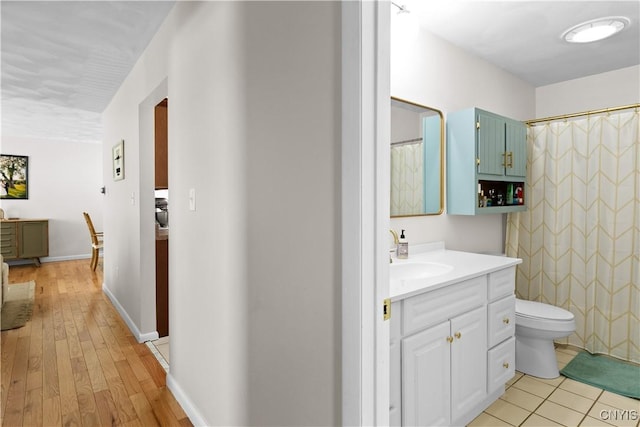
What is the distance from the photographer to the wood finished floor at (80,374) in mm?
1929

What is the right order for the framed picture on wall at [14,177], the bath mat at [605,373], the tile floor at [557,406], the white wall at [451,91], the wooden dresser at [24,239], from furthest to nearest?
1. the framed picture on wall at [14,177]
2. the wooden dresser at [24,239]
3. the white wall at [451,91]
4. the bath mat at [605,373]
5. the tile floor at [557,406]

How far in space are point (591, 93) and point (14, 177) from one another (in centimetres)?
801

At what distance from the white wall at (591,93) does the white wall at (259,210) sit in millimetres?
3263

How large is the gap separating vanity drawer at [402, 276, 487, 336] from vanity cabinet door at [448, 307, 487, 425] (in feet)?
0.18

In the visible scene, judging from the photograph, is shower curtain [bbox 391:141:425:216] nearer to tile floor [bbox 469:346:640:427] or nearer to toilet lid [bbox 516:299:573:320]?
toilet lid [bbox 516:299:573:320]

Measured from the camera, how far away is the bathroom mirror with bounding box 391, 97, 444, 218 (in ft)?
7.82

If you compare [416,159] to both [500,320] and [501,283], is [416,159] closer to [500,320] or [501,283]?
[501,283]

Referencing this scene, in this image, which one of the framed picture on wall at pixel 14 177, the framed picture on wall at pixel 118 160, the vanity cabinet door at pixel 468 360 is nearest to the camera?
the vanity cabinet door at pixel 468 360

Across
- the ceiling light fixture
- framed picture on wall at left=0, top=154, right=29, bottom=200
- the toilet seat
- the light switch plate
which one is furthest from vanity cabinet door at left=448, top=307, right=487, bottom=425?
framed picture on wall at left=0, top=154, right=29, bottom=200

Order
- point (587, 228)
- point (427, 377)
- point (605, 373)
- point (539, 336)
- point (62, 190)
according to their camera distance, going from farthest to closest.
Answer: point (62, 190) < point (587, 228) < point (605, 373) < point (539, 336) < point (427, 377)

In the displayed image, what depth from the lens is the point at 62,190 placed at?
6.47 meters

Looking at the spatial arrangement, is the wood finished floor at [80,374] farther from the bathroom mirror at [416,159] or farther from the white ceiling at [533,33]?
the white ceiling at [533,33]

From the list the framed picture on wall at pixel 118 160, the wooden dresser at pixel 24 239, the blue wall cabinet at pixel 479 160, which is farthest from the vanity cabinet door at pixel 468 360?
the wooden dresser at pixel 24 239

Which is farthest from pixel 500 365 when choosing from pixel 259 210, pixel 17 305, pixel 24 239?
pixel 24 239
